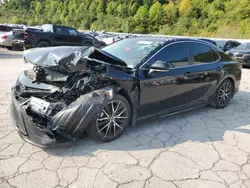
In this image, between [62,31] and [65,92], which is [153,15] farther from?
[65,92]

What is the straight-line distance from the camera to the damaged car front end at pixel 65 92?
10.4 ft

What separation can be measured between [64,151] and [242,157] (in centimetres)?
247

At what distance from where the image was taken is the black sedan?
3.20m

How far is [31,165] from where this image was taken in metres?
2.96

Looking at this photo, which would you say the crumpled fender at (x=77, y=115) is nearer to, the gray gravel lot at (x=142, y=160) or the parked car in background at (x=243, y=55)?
the gray gravel lot at (x=142, y=160)

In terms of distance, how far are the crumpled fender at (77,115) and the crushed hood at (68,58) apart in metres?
0.43

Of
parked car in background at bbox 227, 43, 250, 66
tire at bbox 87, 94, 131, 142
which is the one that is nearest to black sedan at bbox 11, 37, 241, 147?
tire at bbox 87, 94, 131, 142

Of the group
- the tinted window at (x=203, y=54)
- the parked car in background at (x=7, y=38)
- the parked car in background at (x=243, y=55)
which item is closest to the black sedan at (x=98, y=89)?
the tinted window at (x=203, y=54)

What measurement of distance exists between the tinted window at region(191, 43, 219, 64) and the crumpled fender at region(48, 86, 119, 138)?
2250mm

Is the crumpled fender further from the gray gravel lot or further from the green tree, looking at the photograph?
the green tree

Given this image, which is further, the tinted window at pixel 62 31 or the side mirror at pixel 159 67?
the tinted window at pixel 62 31

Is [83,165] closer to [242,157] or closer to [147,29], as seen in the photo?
[242,157]

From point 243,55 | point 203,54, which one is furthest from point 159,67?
point 243,55

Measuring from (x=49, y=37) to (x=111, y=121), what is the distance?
12.5 meters
